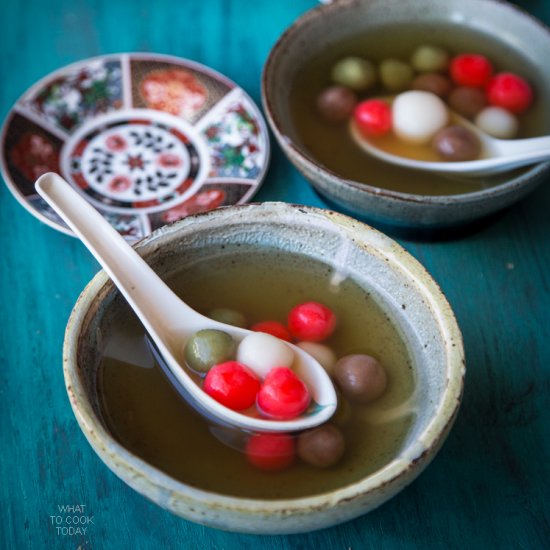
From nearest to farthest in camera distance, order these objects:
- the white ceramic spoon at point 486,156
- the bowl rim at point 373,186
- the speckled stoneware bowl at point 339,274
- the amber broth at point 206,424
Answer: the speckled stoneware bowl at point 339,274 → the amber broth at point 206,424 → the bowl rim at point 373,186 → the white ceramic spoon at point 486,156

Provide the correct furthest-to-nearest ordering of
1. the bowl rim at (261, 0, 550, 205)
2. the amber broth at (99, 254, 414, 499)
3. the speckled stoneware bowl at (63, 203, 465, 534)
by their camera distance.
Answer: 1. the bowl rim at (261, 0, 550, 205)
2. the amber broth at (99, 254, 414, 499)
3. the speckled stoneware bowl at (63, 203, 465, 534)

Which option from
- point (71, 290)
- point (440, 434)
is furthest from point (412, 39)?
point (440, 434)

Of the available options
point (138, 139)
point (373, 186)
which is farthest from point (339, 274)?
point (138, 139)

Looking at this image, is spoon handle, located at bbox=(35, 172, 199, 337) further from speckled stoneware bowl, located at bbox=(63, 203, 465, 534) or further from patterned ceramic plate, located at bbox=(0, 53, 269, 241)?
patterned ceramic plate, located at bbox=(0, 53, 269, 241)

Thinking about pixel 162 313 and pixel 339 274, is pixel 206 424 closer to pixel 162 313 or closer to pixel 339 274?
pixel 162 313

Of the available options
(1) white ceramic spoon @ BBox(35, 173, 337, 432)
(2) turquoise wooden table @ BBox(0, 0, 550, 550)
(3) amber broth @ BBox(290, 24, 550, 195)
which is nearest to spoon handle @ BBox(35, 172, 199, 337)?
(1) white ceramic spoon @ BBox(35, 173, 337, 432)

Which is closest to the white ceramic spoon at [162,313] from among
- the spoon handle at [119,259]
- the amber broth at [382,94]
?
the spoon handle at [119,259]

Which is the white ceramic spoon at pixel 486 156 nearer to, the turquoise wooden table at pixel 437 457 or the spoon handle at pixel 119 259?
the turquoise wooden table at pixel 437 457
